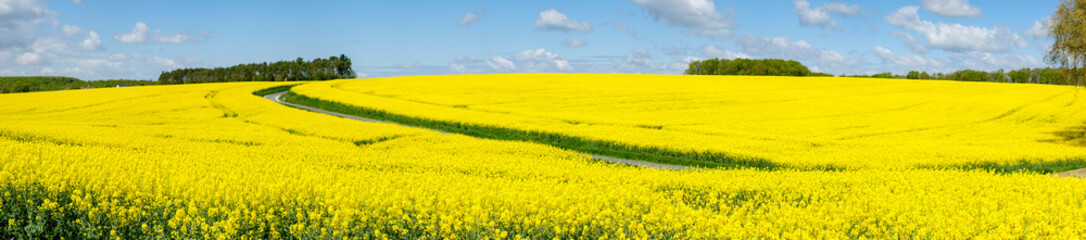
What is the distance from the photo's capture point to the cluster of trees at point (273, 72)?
115 meters

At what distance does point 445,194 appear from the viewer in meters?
8.06

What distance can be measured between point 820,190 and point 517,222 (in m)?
6.56

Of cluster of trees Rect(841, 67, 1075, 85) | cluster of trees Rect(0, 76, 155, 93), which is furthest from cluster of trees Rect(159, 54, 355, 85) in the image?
cluster of trees Rect(841, 67, 1075, 85)

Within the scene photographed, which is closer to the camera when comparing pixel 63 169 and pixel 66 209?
pixel 66 209

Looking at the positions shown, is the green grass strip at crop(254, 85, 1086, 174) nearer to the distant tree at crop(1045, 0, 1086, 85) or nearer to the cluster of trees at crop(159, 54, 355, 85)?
the distant tree at crop(1045, 0, 1086, 85)

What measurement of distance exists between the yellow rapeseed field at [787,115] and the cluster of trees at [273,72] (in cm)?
5339

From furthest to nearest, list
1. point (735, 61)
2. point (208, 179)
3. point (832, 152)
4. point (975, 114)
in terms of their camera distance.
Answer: point (735, 61) → point (975, 114) → point (832, 152) → point (208, 179)

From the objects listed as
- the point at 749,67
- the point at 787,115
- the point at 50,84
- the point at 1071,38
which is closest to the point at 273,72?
the point at 50,84

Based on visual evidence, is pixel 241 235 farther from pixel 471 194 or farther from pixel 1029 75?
pixel 1029 75

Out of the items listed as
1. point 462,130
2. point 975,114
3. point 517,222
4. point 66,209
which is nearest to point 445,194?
point 517,222

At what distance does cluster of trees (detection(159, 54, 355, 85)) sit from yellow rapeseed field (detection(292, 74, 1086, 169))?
175ft

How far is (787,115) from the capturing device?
1479 inches

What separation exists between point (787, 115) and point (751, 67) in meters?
69.7

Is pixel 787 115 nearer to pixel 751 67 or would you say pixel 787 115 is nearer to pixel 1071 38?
pixel 1071 38
